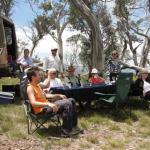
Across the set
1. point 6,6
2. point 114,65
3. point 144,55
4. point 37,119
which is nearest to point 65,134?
point 37,119

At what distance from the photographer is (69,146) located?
25.2 ft

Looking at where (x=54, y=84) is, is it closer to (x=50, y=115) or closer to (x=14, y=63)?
(x=50, y=115)

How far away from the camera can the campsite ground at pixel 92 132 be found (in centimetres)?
772

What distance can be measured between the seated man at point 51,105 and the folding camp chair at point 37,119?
3.2 inches

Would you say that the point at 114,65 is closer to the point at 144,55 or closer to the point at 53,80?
the point at 53,80

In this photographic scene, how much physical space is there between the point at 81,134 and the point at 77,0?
622 cm

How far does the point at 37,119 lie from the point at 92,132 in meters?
1.10

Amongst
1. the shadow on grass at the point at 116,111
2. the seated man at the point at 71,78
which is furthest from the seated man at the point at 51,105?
the seated man at the point at 71,78

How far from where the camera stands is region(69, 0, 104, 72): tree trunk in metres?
13.6

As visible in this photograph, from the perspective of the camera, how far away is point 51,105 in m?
7.90

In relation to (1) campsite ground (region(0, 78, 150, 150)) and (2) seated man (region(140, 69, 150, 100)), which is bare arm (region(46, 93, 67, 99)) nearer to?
(1) campsite ground (region(0, 78, 150, 150))

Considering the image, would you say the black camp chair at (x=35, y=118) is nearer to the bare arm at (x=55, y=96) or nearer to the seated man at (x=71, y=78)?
the bare arm at (x=55, y=96)

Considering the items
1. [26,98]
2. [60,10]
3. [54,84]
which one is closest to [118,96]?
[54,84]

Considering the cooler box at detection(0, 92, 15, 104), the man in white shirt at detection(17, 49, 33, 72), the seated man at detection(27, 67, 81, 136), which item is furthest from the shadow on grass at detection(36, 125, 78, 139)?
the man in white shirt at detection(17, 49, 33, 72)
